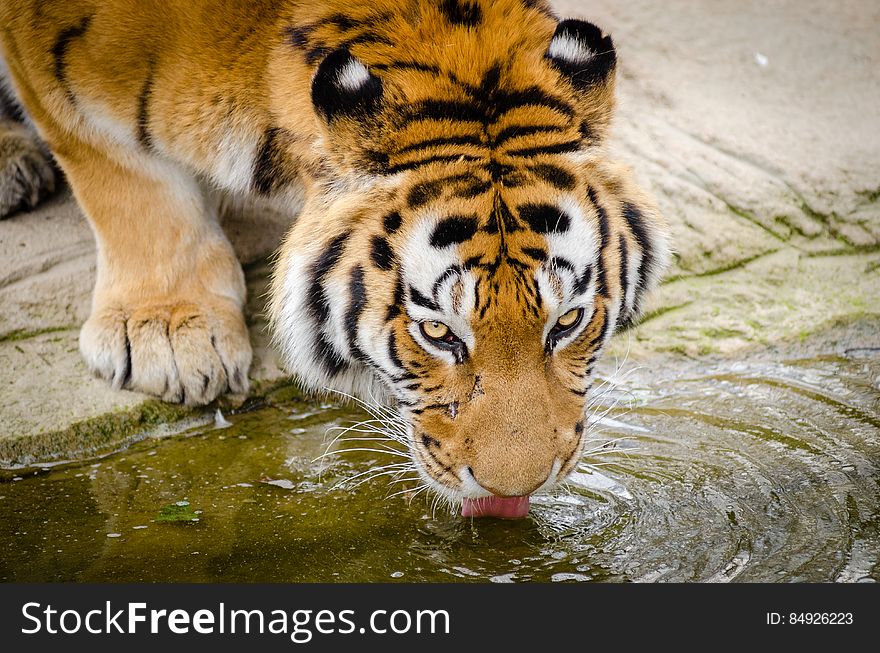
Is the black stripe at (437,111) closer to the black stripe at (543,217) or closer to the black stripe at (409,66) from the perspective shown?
the black stripe at (409,66)

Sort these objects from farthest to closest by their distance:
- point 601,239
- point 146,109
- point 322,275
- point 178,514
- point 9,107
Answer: point 9,107, point 146,109, point 178,514, point 322,275, point 601,239

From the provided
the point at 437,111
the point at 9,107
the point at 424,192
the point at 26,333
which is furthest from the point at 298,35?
the point at 9,107

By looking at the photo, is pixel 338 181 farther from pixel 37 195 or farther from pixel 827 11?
pixel 827 11

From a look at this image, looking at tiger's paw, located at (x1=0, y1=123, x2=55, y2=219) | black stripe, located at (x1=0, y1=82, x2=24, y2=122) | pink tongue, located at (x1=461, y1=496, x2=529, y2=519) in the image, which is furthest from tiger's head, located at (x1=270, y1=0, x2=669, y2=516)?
black stripe, located at (x1=0, y1=82, x2=24, y2=122)

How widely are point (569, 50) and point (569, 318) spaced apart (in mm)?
601

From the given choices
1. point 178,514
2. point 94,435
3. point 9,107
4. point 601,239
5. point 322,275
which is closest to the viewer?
point 601,239

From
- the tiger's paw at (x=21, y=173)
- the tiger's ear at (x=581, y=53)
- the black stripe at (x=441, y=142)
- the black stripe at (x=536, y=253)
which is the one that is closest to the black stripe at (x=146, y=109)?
the tiger's paw at (x=21, y=173)

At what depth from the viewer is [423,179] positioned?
2424 mm

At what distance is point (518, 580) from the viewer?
2.46 meters

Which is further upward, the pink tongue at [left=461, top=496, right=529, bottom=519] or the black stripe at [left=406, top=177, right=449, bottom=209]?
the black stripe at [left=406, top=177, right=449, bottom=209]

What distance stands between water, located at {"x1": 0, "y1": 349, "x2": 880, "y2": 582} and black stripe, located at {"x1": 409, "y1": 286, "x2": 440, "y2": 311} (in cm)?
60

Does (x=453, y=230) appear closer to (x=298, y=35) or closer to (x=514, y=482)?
(x=514, y=482)

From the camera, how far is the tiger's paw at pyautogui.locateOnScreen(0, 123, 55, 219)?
12.1 feet

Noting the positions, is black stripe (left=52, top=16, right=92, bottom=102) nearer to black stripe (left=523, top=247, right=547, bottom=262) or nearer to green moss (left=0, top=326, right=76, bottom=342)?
green moss (left=0, top=326, right=76, bottom=342)
